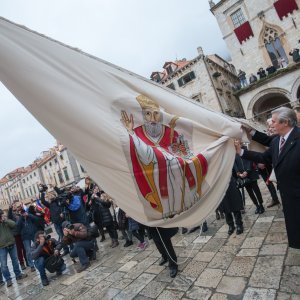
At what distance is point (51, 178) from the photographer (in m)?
45.7

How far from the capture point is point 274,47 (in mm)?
20734

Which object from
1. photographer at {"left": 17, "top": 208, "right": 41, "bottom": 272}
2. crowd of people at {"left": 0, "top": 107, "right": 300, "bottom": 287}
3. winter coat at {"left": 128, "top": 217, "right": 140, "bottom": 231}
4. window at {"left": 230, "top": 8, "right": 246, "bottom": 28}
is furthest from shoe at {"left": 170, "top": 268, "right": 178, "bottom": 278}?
window at {"left": 230, "top": 8, "right": 246, "bottom": 28}

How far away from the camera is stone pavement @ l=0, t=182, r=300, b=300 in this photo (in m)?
3.37

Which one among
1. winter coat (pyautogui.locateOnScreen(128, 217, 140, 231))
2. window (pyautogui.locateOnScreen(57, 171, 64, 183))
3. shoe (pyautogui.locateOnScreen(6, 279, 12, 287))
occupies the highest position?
window (pyautogui.locateOnScreen(57, 171, 64, 183))

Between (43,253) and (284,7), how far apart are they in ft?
74.5

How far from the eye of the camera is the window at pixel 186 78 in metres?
27.7

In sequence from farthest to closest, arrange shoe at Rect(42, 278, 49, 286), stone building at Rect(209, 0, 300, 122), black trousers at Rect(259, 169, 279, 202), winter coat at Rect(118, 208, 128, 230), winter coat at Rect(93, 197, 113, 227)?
stone building at Rect(209, 0, 300, 122)
winter coat at Rect(93, 197, 113, 227)
winter coat at Rect(118, 208, 128, 230)
black trousers at Rect(259, 169, 279, 202)
shoe at Rect(42, 278, 49, 286)

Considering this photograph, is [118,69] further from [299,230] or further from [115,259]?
[115,259]

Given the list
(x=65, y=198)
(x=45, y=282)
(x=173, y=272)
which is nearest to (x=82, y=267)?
(x=45, y=282)

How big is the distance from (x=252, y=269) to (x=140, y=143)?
273 cm

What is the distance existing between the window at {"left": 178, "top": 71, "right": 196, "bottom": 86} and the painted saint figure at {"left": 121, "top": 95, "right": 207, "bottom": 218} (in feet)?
86.5

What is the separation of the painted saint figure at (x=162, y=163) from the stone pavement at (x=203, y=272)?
5.50ft

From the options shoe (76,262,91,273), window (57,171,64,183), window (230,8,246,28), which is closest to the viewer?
shoe (76,262,91,273)

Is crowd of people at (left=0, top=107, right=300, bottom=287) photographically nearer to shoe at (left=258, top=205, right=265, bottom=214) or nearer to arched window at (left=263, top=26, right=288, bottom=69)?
shoe at (left=258, top=205, right=265, bottom=214)
